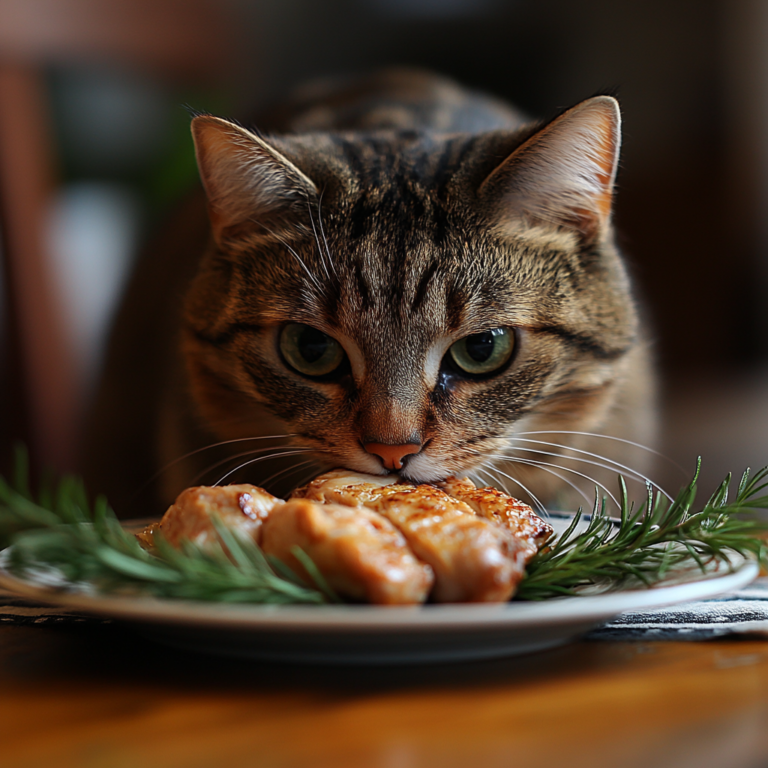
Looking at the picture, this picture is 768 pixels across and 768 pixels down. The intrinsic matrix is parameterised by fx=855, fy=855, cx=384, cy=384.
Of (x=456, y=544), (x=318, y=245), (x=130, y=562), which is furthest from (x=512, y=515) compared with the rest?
(x=318, y=245)

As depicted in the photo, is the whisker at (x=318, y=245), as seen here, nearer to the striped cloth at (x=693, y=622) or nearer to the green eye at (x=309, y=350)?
the green eye at (x=309, y=350)

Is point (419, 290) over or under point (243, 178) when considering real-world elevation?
under

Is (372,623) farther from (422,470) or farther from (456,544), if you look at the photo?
(422,470)

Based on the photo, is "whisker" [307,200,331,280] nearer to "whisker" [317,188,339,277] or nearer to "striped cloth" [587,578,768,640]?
"whisker" [317,188,339,277]

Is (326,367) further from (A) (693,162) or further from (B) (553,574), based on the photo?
(A) (693,162)

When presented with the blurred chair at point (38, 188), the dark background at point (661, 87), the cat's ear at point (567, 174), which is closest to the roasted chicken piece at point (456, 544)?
the cat's ear at point (567, 174)

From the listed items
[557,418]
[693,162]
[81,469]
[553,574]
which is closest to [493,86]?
[693,162]
